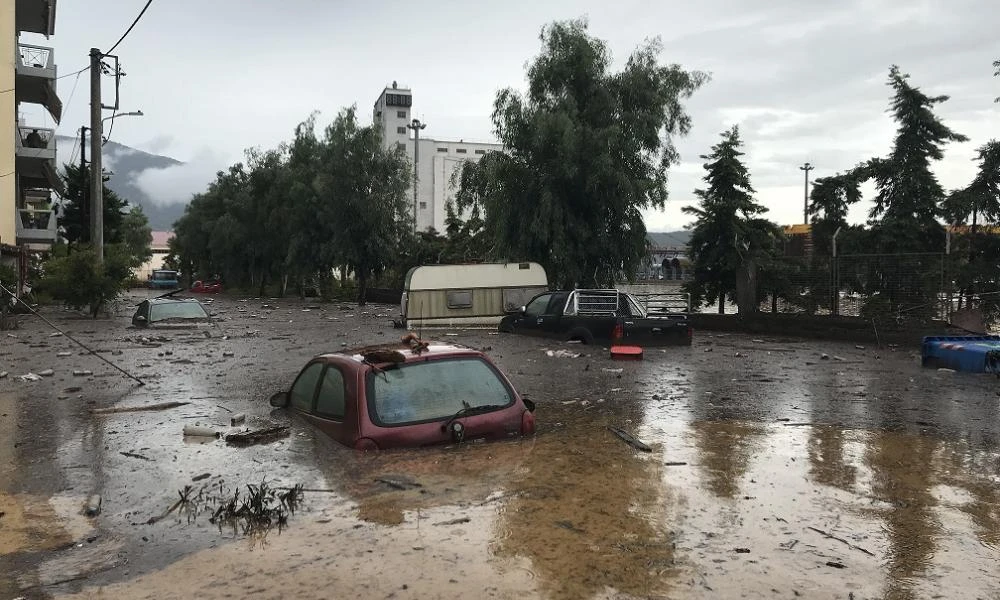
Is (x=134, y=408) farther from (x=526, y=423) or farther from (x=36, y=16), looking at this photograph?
(x=36, y=16)

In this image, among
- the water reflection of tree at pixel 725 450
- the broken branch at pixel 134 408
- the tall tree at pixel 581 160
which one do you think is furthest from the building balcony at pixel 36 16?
the water reflection of tree at pixel 725 450

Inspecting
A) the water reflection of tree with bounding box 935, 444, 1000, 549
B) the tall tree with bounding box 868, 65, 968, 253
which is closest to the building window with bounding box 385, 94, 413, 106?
the tall tree with bounding box 868, 65, 968, 253

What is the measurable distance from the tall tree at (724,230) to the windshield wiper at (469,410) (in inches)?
747

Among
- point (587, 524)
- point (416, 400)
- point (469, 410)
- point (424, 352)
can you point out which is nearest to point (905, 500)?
point (587, 524)

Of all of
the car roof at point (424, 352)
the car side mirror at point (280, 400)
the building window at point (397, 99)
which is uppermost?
the building window at point (397, 99)

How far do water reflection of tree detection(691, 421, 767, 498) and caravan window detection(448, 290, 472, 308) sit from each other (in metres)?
14.7

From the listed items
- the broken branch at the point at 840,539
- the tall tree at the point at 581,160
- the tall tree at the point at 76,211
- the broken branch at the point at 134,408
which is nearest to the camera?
the broken branch at the point at 840,539

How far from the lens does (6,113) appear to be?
107 feet

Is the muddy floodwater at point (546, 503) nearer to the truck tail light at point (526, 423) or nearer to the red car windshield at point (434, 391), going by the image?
the truck tail light at point (526, 423)

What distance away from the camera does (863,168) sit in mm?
22062

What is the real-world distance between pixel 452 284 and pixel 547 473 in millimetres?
17389

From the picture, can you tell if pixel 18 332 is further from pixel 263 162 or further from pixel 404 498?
pixel 263 162

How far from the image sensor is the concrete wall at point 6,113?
105ft

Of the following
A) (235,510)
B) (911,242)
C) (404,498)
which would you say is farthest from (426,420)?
(911,242)
